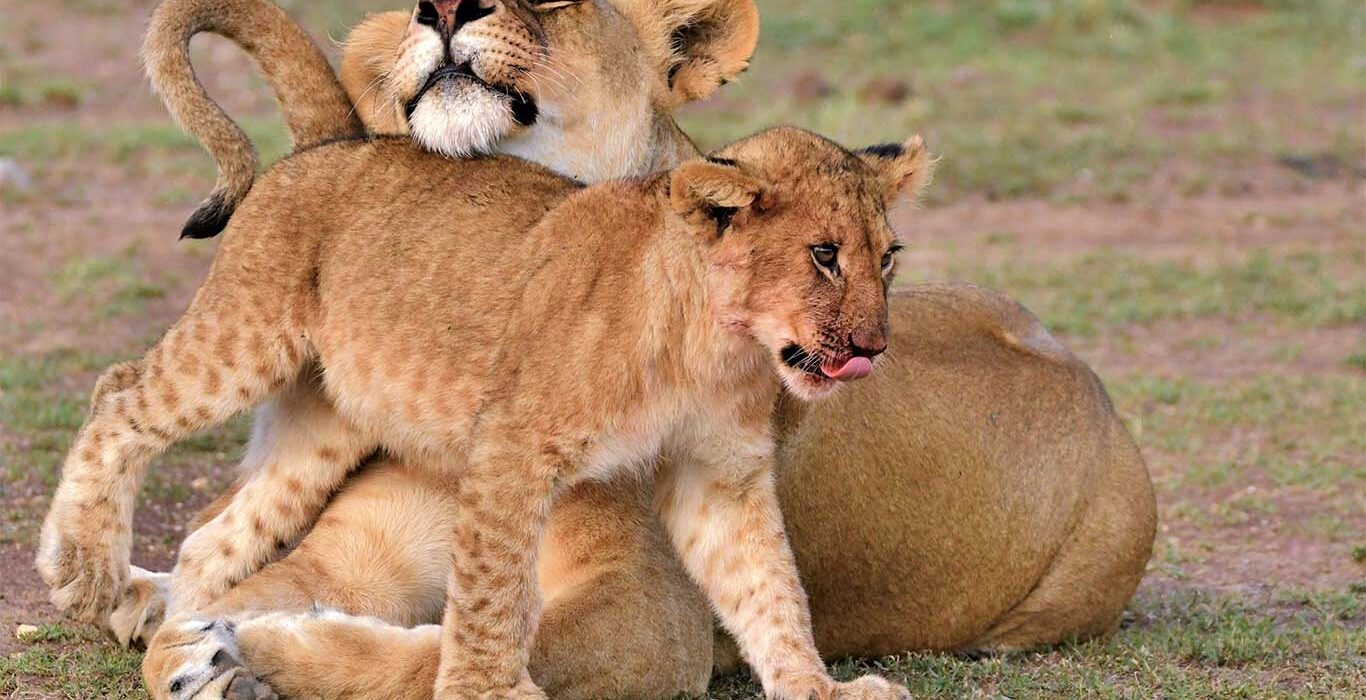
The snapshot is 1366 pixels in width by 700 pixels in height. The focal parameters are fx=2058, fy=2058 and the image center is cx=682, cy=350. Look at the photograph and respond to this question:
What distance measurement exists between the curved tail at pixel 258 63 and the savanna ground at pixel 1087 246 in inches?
44.1

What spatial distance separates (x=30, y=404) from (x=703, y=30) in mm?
2760

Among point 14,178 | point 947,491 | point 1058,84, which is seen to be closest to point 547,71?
point 947,491

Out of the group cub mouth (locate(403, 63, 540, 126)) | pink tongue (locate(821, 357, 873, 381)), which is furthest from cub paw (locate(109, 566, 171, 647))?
pink tongue (locate(821, 357, 873, 381))

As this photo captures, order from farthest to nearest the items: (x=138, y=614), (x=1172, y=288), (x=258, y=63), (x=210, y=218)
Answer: (x=1172, y=288) < (x=258, y=63) < (x=210, y=218) < (x=138, y=614)

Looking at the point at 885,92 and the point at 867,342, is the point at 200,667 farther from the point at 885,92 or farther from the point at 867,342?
the point at 885,92

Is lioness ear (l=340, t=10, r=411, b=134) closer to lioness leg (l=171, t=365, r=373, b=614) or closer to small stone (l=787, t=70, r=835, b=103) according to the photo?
lioness leg (l=171, t=365, r=373, b=614)

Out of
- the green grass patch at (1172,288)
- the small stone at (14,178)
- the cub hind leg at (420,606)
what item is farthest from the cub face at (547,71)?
the small stone at (14,178)

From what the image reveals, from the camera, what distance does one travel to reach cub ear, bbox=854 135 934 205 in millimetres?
3445

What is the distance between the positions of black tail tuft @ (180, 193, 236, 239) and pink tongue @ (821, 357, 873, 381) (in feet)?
→ 5.59

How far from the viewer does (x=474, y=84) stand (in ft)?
13.1

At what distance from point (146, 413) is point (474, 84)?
911 mm

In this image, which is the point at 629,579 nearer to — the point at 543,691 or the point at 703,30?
the point at 543,691

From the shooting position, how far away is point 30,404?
631 cm

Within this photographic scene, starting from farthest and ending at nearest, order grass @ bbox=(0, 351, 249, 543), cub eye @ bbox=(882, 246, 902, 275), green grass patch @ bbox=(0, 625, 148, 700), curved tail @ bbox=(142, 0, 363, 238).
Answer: grass @ bbox=(0, 351, 249, 543) → curved tail @ bbox=(142, 0, 363, 238) → green grass patch @ bbox=(0, 625, 148, 700) → cub eye @ bbox=(882, 246, 902, 275)
